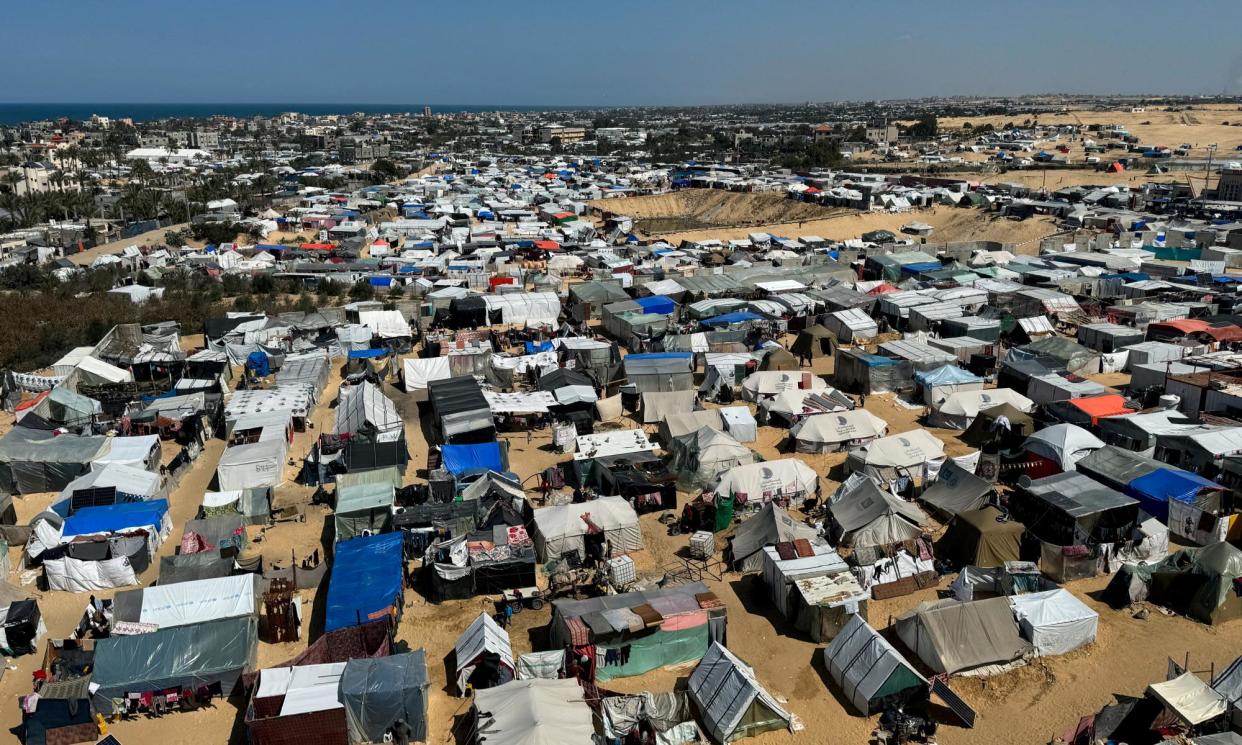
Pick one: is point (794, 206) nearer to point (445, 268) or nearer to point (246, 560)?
point (445, 268)

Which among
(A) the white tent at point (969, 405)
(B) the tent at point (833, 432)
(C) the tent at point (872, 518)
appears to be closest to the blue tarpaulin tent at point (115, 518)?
(C) the tent at point (872, 518)

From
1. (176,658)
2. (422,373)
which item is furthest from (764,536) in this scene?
(422,373)

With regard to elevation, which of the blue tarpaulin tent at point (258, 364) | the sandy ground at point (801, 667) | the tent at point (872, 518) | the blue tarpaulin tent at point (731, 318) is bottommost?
the sandy ground at point (801, 667)

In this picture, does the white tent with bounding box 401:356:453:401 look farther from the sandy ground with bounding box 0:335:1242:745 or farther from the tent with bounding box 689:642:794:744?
the tent with bounding box 689:642:794:744

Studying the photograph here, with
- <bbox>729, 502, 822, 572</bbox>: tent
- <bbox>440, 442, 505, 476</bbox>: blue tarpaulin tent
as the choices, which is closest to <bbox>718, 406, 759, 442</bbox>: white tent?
<bbox>729, 502, 822, 572</bbox>: tent

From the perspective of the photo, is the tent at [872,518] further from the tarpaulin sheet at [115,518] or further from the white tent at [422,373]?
the tarpaulin sheet at [115,518]

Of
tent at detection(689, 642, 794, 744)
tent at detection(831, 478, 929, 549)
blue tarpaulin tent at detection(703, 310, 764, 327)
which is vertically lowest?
tent at detection(689, 642, 794, 744)
